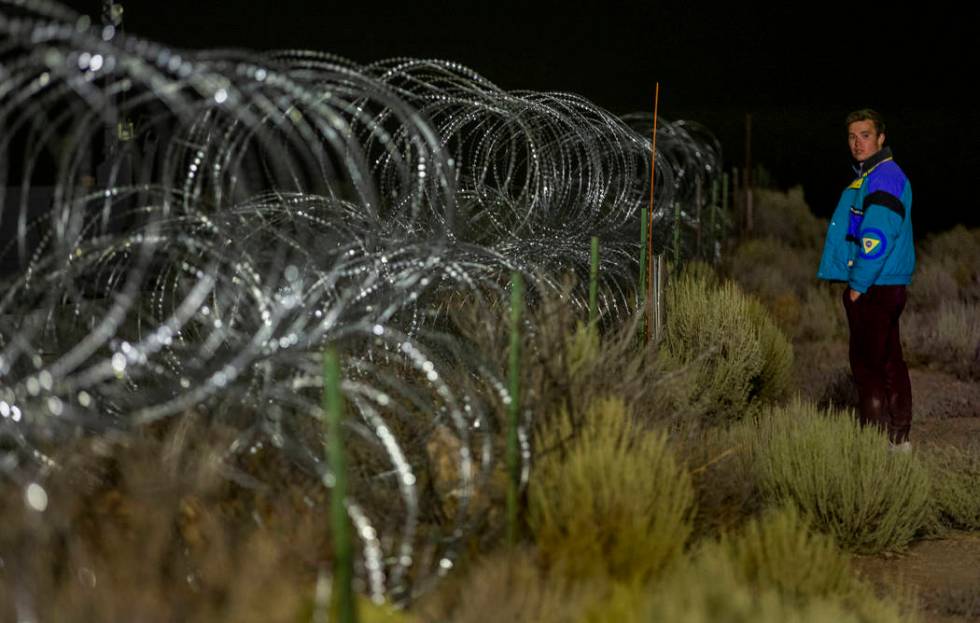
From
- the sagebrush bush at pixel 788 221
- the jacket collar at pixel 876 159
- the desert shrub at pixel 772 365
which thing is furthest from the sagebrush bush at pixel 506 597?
the sagebrush bush at pixel 788 221

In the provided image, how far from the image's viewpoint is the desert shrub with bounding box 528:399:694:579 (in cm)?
522

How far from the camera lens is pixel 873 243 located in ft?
25.4

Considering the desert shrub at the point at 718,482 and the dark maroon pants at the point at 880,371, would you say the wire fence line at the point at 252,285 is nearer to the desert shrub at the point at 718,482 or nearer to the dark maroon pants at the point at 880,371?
the desert shrub at the point at 718,482

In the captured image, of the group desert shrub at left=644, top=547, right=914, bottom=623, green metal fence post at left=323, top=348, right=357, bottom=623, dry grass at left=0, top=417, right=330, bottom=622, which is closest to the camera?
green metal fence post at left=323, top=348, right=357, bottom=623

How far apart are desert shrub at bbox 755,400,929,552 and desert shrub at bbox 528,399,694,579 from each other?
1.31 m

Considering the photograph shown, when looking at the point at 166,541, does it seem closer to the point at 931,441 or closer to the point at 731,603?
the point at 731,603

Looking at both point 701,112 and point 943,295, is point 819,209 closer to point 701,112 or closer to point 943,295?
point 701,112

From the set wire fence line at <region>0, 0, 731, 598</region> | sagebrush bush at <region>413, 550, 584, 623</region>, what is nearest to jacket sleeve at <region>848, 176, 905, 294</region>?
wire fence line at <region>0, 0, 731, 598</region>

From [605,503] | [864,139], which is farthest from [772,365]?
[605,503]

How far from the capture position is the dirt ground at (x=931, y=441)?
19.5ft

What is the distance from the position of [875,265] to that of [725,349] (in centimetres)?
238

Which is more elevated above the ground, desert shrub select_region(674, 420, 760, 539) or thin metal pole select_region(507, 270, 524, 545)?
thin metal pole select_region(507, 270, 524, 545)

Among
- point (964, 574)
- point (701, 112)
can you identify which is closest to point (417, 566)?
point (964, 574)

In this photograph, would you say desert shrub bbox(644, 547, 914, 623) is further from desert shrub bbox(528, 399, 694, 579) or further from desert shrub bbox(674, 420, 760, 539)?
desert shrub bbox(674, 420, 760, 539)
